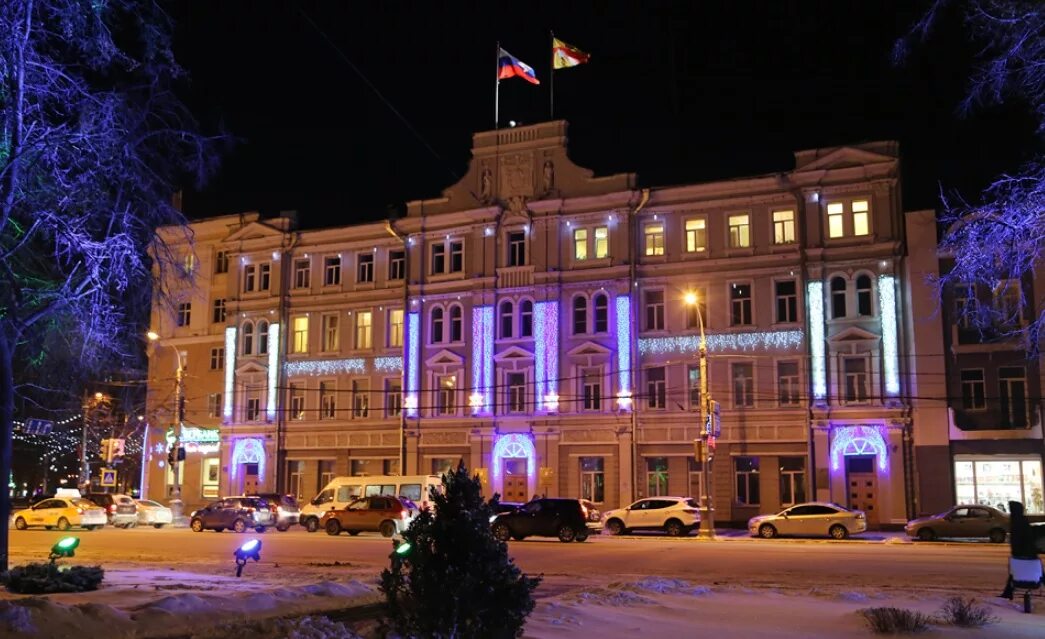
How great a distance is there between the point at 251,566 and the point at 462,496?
45.8 feet

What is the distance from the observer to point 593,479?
145 ft

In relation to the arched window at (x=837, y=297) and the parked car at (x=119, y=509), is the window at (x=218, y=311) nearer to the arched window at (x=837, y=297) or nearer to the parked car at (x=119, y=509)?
the parked car at (x=119, y=509)

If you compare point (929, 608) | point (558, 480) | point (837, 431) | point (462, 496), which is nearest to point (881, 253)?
point (837, 431)

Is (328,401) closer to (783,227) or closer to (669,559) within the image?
(783,227)

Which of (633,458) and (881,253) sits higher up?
Answer: (881,253)

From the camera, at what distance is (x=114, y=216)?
16.0 metres

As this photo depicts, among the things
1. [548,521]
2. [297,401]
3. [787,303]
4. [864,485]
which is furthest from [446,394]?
[864,485]

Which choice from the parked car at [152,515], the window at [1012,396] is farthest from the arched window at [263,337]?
the window at [1012,396]

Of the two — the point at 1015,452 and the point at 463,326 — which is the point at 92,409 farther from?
the point at 1015,452

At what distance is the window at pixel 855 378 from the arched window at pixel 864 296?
6.92 ft

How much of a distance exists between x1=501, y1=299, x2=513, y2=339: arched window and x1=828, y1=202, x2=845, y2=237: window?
1545 centimetres

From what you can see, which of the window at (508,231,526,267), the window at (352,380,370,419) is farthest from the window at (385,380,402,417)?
the window at (508,231,526,267)

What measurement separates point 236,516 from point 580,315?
705 inches

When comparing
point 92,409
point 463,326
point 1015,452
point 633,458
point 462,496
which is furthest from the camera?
point 92,409
